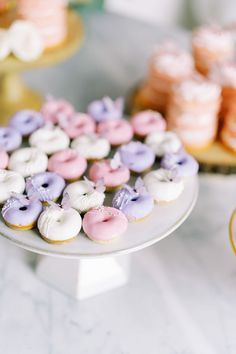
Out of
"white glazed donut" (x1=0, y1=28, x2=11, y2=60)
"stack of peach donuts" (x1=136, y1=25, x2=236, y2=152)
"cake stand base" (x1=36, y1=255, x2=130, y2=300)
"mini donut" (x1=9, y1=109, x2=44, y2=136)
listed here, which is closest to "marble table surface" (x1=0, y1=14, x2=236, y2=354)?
"cake stand base" (x1=36, y1=255, x2=130, y2=300)

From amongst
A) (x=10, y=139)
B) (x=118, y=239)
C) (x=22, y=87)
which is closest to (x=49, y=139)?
(x=10, y=139)

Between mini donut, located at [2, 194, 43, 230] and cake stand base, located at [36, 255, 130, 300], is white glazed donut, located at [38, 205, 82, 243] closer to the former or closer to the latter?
mini donut, located at [2, 194, 43, 230]

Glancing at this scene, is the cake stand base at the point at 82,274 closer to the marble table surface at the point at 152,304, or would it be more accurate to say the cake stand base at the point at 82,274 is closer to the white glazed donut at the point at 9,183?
the marble table surface at the point at 152,304

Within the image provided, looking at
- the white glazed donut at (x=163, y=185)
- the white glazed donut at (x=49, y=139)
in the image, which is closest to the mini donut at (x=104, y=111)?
the white glazed donut at (x=49, y=139)

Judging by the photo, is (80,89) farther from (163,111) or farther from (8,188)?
(8,188)

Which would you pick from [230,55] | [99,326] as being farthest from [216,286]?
[230,55]
